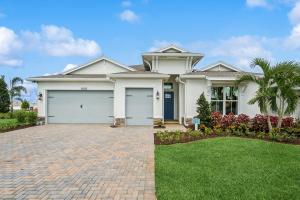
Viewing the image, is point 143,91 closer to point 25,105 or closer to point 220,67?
point 220,67

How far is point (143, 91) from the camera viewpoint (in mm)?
16984

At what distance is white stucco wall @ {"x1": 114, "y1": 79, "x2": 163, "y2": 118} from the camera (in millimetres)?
16688

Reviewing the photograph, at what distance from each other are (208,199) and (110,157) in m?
4.02

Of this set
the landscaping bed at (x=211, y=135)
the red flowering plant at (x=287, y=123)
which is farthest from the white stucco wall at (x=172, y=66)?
the red flowering plant at (x=287, y=123)

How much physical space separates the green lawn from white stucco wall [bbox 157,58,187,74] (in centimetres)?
948

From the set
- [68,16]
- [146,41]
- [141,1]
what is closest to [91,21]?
[68,16]

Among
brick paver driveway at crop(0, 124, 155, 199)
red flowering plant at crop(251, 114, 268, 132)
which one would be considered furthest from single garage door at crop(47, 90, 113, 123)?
red flowering plant at crop(251, 114, 268, 132)

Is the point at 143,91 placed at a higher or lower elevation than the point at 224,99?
higher

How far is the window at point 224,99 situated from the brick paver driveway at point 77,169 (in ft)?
22.1

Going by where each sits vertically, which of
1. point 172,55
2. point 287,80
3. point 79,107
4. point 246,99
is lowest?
point 79,107

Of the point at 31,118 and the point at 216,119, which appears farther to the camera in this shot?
the point at 31,118

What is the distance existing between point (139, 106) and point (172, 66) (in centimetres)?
389

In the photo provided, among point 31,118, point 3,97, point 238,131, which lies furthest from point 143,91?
point 3,97

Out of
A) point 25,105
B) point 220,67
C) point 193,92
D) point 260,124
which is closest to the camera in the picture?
point 260,124
